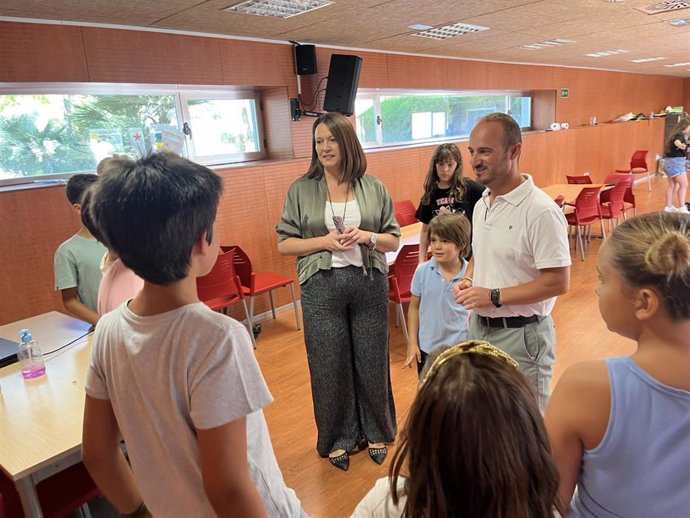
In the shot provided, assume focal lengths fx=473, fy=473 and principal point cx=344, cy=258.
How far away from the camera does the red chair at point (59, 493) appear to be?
67.1 inches

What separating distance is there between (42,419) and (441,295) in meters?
1.73

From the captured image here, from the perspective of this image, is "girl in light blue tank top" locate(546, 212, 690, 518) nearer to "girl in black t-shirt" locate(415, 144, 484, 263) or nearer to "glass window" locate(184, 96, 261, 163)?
"girl in black t-shirt" locate(415, 144, 484, 263)

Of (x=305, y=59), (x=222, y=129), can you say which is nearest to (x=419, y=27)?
(x=305, y=59)

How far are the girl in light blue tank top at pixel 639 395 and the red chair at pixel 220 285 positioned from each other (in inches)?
125

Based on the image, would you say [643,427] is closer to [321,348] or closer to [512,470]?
[512,470]

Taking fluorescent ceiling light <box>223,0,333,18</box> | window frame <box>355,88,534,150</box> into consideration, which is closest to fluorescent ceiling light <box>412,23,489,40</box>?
window frame <box>355,88,534,150</box>

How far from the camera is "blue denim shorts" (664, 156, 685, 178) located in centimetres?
779

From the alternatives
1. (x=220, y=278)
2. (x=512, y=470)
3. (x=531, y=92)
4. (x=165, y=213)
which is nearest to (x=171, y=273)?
(x=165, y=213)

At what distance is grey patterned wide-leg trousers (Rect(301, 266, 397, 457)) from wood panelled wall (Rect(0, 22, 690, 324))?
0.74 meters

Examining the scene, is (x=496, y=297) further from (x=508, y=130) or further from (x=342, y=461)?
(x=342, y=461)

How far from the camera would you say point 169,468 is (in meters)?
0.98

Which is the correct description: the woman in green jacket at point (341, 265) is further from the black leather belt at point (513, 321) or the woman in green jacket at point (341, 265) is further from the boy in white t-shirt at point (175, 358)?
the boy in white t-shirt at point (175, 358)

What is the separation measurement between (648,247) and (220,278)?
3.33m

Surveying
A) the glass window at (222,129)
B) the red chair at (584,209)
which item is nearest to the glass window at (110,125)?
the glass window at (222,129)
